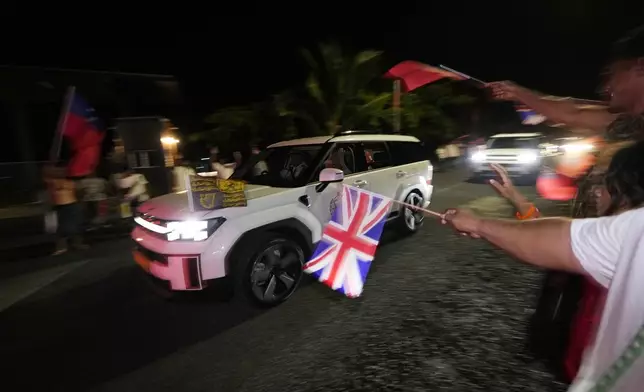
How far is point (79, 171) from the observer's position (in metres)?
7.78

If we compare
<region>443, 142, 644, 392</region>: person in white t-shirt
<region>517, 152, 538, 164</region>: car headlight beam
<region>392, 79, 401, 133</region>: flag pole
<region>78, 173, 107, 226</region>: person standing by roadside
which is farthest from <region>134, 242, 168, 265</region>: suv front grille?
<region>392, 79, 401, 133</region>: flag pole

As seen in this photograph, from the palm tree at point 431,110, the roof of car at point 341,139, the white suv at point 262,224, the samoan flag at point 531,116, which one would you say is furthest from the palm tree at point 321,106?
the samoan flag at point 531,116

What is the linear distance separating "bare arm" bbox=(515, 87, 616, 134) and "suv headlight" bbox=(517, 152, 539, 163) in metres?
12.1

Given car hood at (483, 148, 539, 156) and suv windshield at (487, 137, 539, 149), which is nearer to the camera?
car hood at (483, 148, 539, 156)

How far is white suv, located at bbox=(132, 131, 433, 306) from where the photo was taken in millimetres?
4094

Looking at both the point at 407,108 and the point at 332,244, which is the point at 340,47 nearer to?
the point at 407,108

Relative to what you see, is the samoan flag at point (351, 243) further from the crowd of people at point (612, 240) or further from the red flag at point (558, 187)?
the crowd of people at point (612, 240)

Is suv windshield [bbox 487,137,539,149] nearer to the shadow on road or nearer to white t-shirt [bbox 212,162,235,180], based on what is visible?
white t-shirt [bbox 212,162,235,180]

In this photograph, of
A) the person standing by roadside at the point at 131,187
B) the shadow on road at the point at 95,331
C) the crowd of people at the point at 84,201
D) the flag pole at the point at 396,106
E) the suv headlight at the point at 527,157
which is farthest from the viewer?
the flag pole at the point at 396,106

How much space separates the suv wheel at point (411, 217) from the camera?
6.82 meters

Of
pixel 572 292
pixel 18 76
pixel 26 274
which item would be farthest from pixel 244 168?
pixel 18 76

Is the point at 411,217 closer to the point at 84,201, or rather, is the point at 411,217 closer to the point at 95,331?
the point at 95,331

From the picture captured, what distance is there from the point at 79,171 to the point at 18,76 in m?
7.47

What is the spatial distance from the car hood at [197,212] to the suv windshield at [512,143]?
39.0 feet
